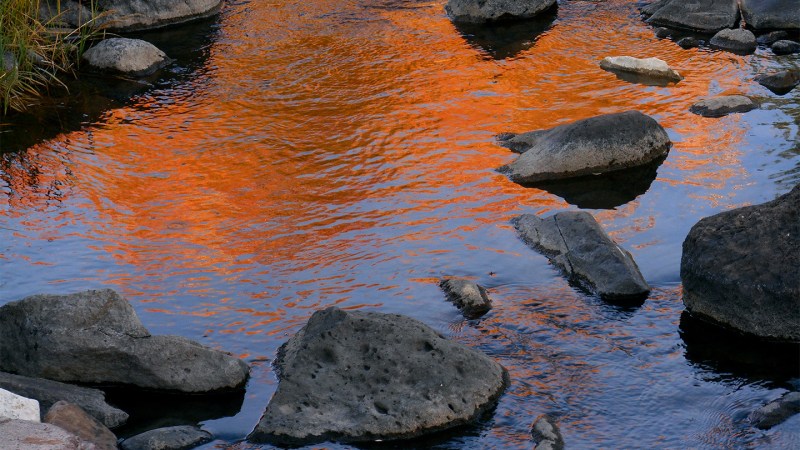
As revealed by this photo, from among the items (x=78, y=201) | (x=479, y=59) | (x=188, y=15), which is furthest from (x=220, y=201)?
(x=188, y=15)

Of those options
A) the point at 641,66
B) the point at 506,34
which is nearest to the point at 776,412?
the point at 641,66

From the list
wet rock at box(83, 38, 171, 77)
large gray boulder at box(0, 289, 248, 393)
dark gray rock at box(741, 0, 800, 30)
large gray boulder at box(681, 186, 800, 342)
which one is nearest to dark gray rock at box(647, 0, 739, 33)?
dark gray rock at box(741, 0, 800, 30)

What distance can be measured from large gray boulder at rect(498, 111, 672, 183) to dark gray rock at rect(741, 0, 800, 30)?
192 inches

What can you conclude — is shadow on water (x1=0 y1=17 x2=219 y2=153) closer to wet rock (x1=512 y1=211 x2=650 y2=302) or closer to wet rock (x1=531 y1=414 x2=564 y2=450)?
wet rock (x1=512 y1=211 x2=650 y2=302)

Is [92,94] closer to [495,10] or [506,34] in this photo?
[506,34]

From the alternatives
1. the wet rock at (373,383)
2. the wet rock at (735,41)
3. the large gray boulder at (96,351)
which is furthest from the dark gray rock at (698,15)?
the large gray boulder at (96,351)

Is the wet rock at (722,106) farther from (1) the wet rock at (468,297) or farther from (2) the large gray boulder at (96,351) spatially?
(2) the large gray boulder at (96,351)

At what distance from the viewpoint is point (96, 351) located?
6730mm

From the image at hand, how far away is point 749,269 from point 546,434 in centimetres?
210

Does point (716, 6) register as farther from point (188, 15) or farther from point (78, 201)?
point (78, 201)

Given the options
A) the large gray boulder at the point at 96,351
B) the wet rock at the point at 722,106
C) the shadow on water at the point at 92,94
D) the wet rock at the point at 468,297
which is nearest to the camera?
the large gray boulder at the point at 96,351

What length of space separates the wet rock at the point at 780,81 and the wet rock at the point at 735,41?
1.24m

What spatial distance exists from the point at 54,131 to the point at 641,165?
641 cm

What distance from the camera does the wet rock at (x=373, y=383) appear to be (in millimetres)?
6250
